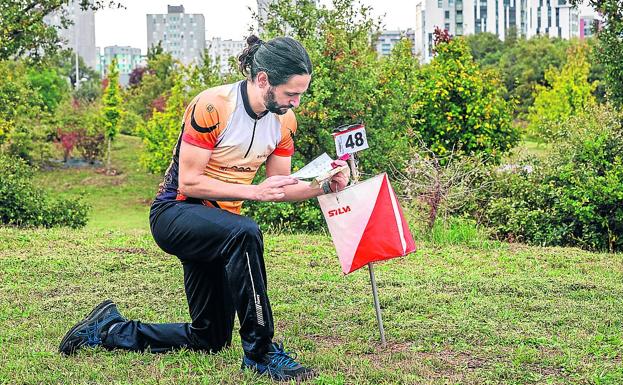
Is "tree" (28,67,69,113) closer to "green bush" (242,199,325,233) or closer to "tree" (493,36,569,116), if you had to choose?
"green bush" (242,199,325,233)

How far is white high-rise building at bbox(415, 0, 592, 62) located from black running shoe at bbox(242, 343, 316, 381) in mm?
100480

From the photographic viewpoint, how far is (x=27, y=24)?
13.4 m

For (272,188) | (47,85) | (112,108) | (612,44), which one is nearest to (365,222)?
(272,188)

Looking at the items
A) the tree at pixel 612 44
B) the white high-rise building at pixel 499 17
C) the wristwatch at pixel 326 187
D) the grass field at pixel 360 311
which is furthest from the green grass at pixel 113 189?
the white high-rise building at pixel 499 17

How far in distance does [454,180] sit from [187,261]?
20.4ft

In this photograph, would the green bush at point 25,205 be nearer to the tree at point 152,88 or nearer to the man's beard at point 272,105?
the man's beard at point 272,105

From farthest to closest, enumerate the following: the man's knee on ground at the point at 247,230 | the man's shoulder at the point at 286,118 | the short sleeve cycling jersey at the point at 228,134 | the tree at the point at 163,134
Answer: the tree at the point at 163,134
the man's shoulder at the point at 286,118
the short sleeve cycling jersey at the point at 228,134
the man's knee on ground at the point at 247,230

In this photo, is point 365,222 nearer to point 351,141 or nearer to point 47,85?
point 351,141

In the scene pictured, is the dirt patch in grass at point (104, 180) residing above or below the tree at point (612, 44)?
below

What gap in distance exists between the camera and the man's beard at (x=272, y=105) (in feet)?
14.1

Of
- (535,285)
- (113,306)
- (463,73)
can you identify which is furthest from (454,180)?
(113,306)

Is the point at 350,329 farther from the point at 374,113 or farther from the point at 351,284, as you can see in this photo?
the point at 374,113

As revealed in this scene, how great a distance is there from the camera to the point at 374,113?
12.2 meters

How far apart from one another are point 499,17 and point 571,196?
339 feet
